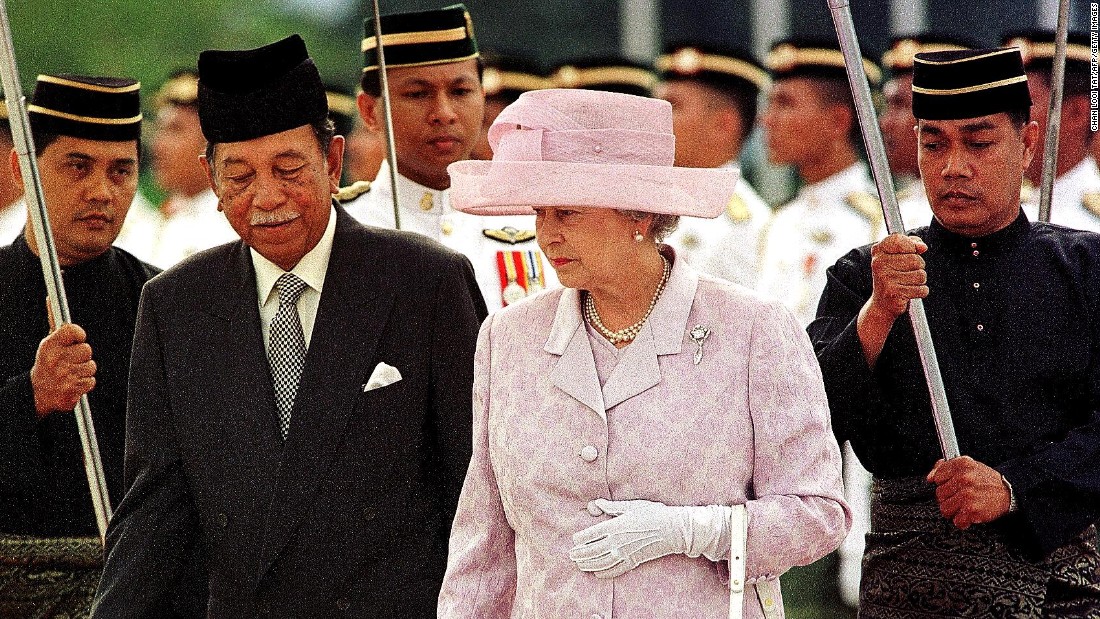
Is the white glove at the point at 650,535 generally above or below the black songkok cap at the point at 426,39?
below

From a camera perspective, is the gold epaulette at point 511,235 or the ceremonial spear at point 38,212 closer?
the ceremonial spear at point 38,212

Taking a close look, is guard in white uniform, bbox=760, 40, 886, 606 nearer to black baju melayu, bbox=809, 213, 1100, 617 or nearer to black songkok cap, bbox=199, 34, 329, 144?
black baju melayu, bbox=809, 213, 1100, 617

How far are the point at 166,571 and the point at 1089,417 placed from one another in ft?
6.75

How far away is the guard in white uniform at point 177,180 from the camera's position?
6.54 meters

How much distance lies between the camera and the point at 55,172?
5.09 m

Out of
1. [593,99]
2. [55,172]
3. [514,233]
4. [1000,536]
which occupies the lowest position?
[1000,536]

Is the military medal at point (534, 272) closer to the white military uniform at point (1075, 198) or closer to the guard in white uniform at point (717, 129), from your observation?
the guard in white uniform at point (717, 129)

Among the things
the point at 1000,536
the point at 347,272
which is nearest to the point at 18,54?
the point at 347,272

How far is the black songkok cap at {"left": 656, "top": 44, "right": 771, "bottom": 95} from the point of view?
7484mm

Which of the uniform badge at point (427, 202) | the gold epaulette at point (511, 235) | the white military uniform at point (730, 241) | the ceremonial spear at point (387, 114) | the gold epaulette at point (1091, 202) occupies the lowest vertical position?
the white military uniform at point (730, 241)

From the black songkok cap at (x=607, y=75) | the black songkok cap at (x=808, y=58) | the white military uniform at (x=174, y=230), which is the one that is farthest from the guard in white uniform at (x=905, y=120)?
the white military uniform at (x=174, y=230)

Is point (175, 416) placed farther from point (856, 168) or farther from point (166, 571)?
point (856, 168)

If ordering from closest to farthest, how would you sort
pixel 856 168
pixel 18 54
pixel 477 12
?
pixel 18 54 → pixel 477 12 → pixel 856 168

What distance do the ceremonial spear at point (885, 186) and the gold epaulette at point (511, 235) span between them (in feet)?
5.49
